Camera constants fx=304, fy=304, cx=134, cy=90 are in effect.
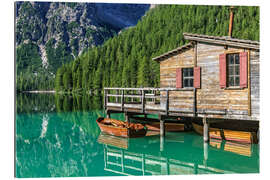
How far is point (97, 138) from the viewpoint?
19.9 meters

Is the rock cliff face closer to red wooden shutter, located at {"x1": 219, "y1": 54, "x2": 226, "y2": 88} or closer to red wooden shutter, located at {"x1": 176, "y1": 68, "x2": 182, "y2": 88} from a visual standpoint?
red wooden shutter, located at {"x1": 176, "y1": 68, "x2": 182, "y2": 88}

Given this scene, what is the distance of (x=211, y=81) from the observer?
53.1ft

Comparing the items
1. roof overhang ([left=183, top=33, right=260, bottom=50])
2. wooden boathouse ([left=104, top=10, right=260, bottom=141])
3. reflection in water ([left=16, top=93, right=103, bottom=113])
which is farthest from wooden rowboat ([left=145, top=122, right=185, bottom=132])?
reflection in water ([left=16, top=93, right=103, bottom=113])

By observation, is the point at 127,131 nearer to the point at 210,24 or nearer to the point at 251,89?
the point at 251,89

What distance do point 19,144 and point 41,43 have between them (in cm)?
16558

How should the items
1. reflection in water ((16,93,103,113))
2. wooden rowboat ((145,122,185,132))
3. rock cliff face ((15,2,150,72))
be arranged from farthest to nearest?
rock cliff face ((15,2,150,72))
reflection in water ((16,93,103,113))
wooden rowboat ((145,122,185,132))

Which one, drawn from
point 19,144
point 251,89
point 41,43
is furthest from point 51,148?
point 41,43

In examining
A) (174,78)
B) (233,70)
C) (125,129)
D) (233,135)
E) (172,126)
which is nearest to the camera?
(233,70)

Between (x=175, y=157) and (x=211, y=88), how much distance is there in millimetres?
4252

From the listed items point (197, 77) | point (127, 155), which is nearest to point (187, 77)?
point (197, 77)

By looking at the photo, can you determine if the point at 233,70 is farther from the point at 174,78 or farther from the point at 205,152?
the point at 205,152

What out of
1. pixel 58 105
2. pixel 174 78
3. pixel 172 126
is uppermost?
pixel 174 78

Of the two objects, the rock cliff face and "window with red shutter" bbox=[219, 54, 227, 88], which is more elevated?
the rock cliff face

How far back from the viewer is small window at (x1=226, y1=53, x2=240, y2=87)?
598 inches
